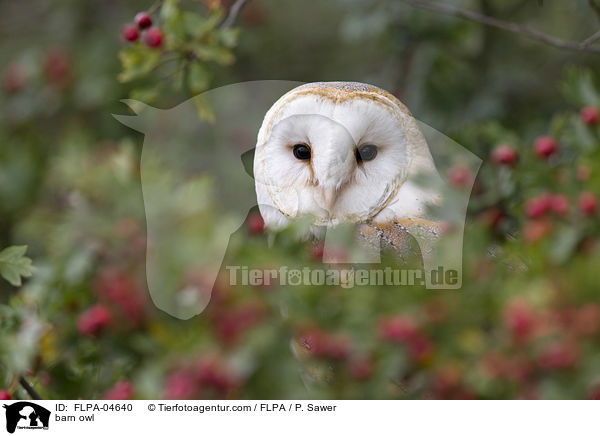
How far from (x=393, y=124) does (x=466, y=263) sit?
1.01 ft

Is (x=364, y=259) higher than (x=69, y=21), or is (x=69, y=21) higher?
(x=364, y=259)

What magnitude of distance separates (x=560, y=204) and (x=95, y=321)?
0.63m

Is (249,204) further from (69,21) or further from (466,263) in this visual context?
(69,21)

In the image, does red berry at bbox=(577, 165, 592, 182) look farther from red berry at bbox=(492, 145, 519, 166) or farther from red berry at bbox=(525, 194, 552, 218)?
red berry at bbox=(492, 145, 519, 166)

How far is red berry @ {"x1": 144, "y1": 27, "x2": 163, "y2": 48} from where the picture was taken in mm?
1088

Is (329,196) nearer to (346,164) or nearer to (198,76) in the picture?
(346,164)

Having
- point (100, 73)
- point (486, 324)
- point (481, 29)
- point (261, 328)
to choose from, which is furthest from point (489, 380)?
point (100, 73)

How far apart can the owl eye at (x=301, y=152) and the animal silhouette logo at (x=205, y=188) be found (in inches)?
4.8

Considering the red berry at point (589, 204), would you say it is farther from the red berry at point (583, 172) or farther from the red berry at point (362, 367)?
the red berry at point (362, 367)

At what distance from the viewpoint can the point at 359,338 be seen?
2.62 feet

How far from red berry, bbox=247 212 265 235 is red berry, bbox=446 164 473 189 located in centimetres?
29
